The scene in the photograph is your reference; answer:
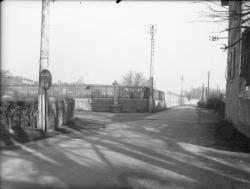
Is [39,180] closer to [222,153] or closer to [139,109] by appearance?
[222,153]

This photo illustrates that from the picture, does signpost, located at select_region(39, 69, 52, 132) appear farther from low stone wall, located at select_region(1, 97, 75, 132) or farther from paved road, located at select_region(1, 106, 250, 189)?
paved road, located at select_region(1, 106, 250, 189)

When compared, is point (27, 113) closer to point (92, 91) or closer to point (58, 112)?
point (58, 112)

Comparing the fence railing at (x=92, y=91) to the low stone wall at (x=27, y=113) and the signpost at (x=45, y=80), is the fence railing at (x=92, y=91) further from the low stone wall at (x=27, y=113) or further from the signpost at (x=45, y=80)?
the signpost at (x=45, y=80)

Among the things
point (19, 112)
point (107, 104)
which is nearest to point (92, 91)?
point (107, 104)

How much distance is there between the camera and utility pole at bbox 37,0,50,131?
14422mm

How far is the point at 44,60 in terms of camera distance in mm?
14789

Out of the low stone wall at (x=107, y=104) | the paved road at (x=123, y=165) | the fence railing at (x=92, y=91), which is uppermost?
the fence railing at (x=92, y=91)

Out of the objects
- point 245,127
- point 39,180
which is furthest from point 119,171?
point 245,127

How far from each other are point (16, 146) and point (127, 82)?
256ft

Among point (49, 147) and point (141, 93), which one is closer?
point (49, 147)

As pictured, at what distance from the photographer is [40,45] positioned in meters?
14.9

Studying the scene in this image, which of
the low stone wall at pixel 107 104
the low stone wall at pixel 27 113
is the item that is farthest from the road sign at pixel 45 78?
the low stone wall at pixel 107 104

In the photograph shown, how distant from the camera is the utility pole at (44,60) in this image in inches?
568

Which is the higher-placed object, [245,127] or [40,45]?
[40,45]
